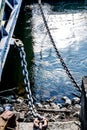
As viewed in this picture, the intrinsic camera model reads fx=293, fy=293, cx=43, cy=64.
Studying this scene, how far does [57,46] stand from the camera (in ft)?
43.3

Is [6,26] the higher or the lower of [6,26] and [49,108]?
the higher

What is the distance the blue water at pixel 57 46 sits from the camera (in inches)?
411

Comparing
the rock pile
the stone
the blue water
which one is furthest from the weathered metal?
the stone

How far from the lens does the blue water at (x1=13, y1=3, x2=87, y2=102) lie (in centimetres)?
1044

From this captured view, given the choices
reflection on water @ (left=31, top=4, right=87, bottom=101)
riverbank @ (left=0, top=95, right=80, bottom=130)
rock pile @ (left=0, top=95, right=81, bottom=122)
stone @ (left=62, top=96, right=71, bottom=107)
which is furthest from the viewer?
reflection on water @ (left=31, top=4, right=87, bottom=101)

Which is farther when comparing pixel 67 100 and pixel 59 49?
pixel 59 49

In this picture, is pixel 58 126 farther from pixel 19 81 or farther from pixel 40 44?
pixel 40 44

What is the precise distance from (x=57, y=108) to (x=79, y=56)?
14.5ft

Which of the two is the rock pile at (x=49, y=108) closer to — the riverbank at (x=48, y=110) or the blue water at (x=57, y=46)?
the riverbank at (x=48, y=110)

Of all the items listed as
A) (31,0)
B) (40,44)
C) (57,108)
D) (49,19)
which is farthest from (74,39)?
(31,0)

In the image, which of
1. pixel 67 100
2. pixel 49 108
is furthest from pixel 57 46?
pixel 49 108

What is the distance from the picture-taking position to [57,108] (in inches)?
335

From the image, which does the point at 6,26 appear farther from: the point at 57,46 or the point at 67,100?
the point at 67,100

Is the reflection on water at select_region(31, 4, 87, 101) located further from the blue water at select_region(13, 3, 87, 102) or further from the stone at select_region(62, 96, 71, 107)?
the stone at select_region(62, 96, 71, 107)
